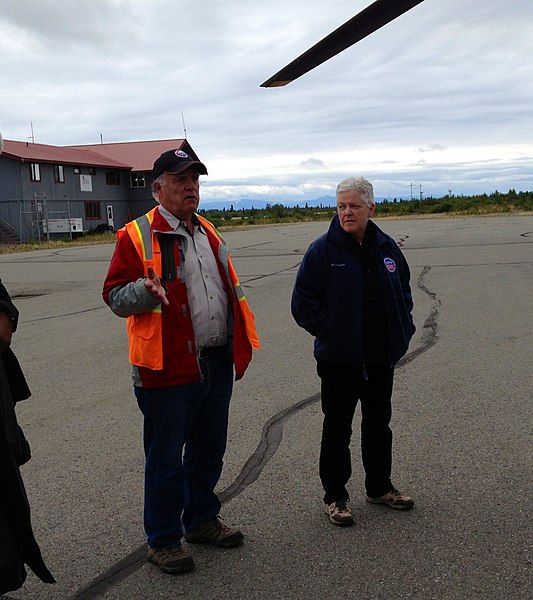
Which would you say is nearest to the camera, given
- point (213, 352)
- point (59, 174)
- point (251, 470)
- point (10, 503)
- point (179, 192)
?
point (10, 503)

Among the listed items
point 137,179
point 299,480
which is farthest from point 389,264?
point 137,179

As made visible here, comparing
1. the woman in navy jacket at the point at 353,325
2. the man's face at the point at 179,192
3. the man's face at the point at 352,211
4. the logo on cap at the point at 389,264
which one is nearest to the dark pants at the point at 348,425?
the woman in navy jacket at the point at 353,325

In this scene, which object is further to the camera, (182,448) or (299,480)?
(299,480)

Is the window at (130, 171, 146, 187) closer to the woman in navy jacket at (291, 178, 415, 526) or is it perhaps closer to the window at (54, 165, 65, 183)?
the window at (54, 165, 65, 183)

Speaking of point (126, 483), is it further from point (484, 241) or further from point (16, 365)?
point (484, 241)

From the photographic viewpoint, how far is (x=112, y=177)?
169ft

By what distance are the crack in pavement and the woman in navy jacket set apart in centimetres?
67

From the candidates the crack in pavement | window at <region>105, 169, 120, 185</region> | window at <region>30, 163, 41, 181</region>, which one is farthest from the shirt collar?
window at <region>105, 169, 120, 185</region>

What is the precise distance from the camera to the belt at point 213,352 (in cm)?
380

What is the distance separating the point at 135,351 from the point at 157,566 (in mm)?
1063

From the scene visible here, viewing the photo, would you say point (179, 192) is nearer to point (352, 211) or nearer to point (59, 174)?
point (352, 211)

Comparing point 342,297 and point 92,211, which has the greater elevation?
point 342,297

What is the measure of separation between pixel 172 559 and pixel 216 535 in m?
0.34

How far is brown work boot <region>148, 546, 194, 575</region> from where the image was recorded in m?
3.59
